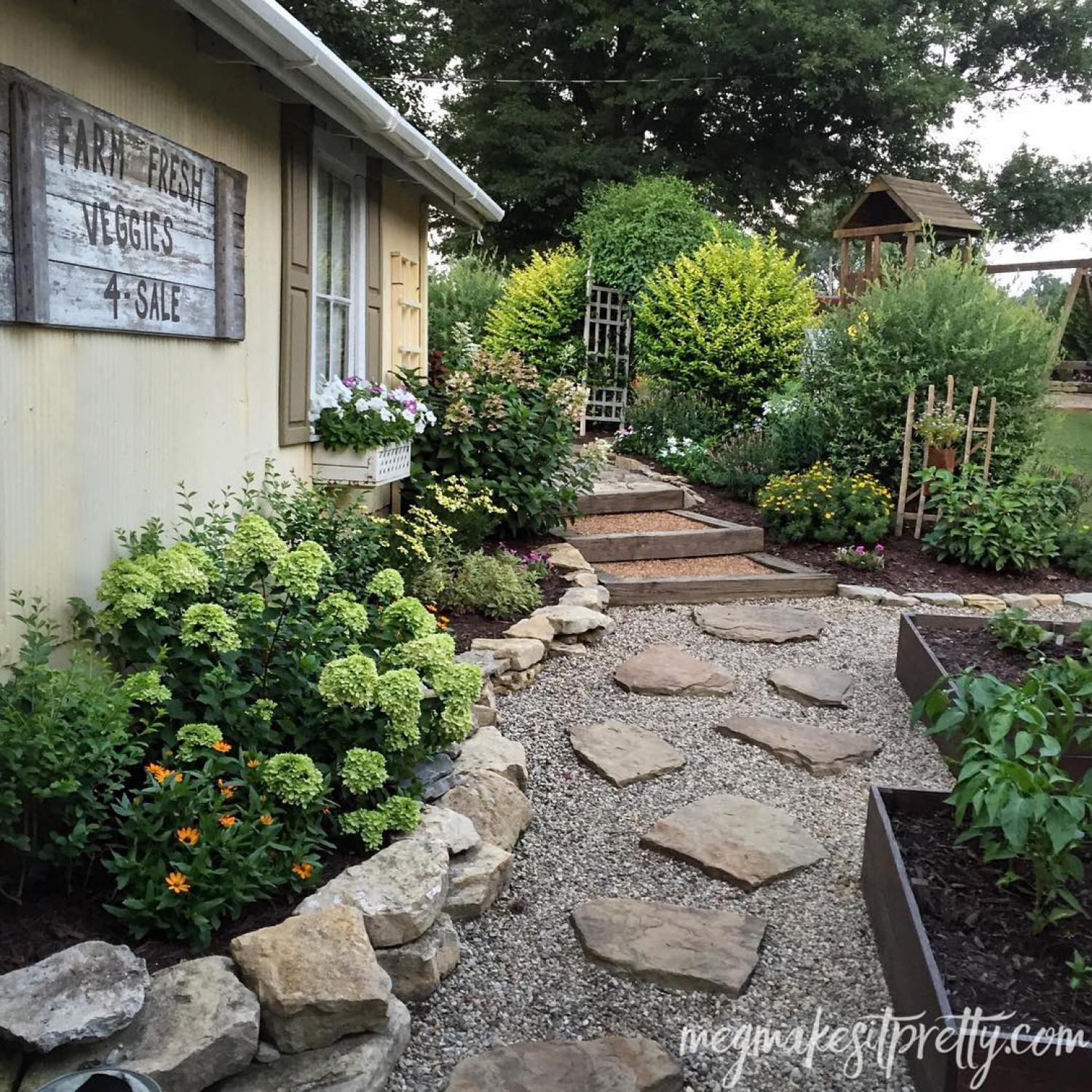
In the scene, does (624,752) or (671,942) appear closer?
(671,942)

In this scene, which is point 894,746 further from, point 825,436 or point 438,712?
point 825,436

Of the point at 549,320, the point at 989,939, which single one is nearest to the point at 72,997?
the point at 989,939

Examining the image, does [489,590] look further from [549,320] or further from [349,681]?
[549,320]

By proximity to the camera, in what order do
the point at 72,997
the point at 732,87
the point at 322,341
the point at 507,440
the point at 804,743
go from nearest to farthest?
the point at 72,997 < the point at 804,743 < the point at 322,341 < the point at 507,440 < the point at 732,87

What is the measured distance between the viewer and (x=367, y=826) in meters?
2.79

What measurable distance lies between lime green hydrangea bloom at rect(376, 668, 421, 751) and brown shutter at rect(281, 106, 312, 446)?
7.28ft

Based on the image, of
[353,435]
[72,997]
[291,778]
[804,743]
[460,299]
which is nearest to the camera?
[72,997]

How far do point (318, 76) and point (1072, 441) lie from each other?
13.1 m

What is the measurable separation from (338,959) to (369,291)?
14.9 feet

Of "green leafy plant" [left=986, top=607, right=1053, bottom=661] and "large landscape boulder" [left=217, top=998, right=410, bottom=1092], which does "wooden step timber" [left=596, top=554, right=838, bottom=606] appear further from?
"large landscape boulder" [left=217, top=998, right=410, bottom=1092]

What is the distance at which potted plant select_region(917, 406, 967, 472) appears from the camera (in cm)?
785

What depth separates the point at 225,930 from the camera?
243cm

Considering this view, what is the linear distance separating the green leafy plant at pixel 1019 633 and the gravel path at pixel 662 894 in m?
0.55

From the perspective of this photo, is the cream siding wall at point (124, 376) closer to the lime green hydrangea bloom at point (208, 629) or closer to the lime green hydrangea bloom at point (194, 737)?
the lime green hydrangea bloom at point (208, 629)
